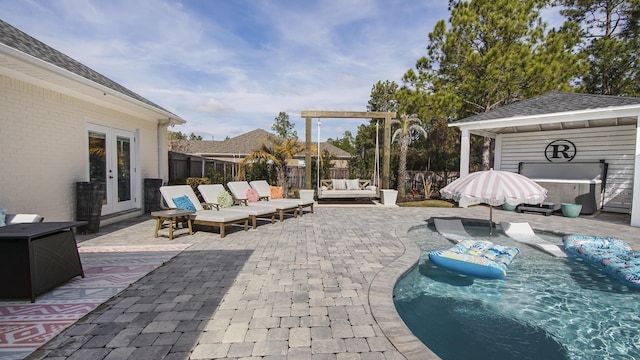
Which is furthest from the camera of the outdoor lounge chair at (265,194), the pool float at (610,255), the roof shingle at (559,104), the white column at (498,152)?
the white column at (498,152)

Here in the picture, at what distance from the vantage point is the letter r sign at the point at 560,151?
1123cm

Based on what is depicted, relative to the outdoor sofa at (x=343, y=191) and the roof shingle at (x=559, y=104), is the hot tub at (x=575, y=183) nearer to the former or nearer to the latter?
the roof shingle at (x=559, y=104)

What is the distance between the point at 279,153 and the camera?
13242 mm

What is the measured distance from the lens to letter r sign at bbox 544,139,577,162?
1123 centimetres

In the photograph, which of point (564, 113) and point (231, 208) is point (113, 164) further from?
point (564, 113)

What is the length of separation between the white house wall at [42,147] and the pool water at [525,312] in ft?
21.0

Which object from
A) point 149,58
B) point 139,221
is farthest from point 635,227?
point 149,58

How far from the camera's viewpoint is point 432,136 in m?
21.0

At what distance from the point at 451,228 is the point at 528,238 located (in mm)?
1650

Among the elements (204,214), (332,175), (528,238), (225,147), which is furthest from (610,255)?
(225,147)

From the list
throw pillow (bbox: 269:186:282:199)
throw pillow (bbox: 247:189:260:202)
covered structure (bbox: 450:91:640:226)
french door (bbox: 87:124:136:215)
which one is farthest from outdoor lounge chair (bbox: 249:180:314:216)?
covered structure (bbox: 450:91:640:226)

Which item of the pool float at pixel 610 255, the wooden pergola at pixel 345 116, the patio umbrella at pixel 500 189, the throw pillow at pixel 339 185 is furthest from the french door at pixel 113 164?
the pool float at pixel 610 255

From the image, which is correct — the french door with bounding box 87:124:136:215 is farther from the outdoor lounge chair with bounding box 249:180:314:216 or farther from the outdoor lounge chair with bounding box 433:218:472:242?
the outdoor lounge chair with bounding box 433:218:472:242

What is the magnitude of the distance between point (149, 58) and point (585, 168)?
16.6 meters
